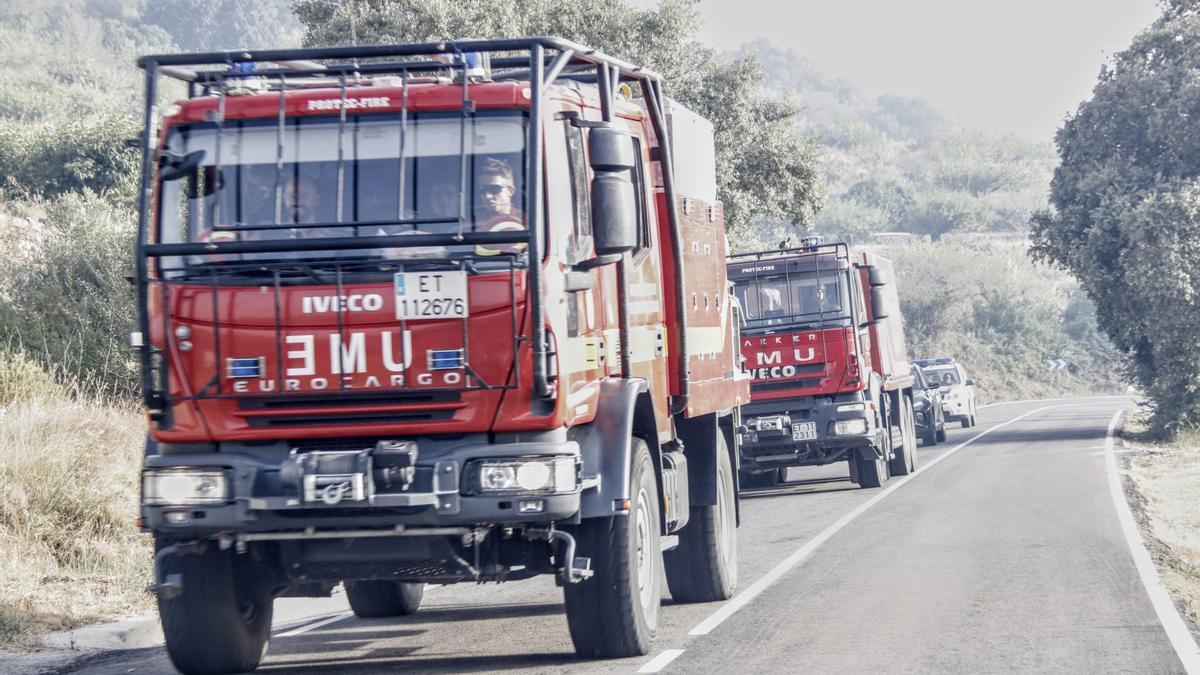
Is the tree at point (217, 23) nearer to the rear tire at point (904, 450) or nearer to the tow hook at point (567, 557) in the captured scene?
the rear tire at point (904, 450)

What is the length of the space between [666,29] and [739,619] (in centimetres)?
1931

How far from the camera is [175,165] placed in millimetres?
7746

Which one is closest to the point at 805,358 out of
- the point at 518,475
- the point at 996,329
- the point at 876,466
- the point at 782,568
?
the point at 876,466

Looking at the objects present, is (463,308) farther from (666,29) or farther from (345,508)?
(666,29)

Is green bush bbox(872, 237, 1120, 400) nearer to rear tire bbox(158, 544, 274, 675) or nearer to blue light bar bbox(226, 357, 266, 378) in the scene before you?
rear tire bbox(158, 544, 274, 675)

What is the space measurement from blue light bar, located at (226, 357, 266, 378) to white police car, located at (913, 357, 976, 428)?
33.0 metres

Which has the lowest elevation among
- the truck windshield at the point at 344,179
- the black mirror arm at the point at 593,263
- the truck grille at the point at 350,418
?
the truck grille at the point at 350,418

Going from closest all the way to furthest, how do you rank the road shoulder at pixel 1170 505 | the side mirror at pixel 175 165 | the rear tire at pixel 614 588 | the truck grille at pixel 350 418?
the truck grille at pixel 350 418 < the side mirror at pixel 175 165 < the rear tire at pixel 614 588 < the road shoulder at pixel 1170 505

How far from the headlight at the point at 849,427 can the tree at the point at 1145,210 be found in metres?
13.4

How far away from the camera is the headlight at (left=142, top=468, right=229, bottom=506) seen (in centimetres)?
743

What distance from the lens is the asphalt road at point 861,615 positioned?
335 inches

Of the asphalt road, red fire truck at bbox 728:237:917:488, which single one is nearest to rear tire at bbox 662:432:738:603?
the asphalt road

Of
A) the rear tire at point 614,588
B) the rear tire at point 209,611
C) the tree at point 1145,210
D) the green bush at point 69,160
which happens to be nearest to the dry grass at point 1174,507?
A: the tree at point 1145,210

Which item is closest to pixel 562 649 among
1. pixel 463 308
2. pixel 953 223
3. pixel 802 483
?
pixel 463 308
